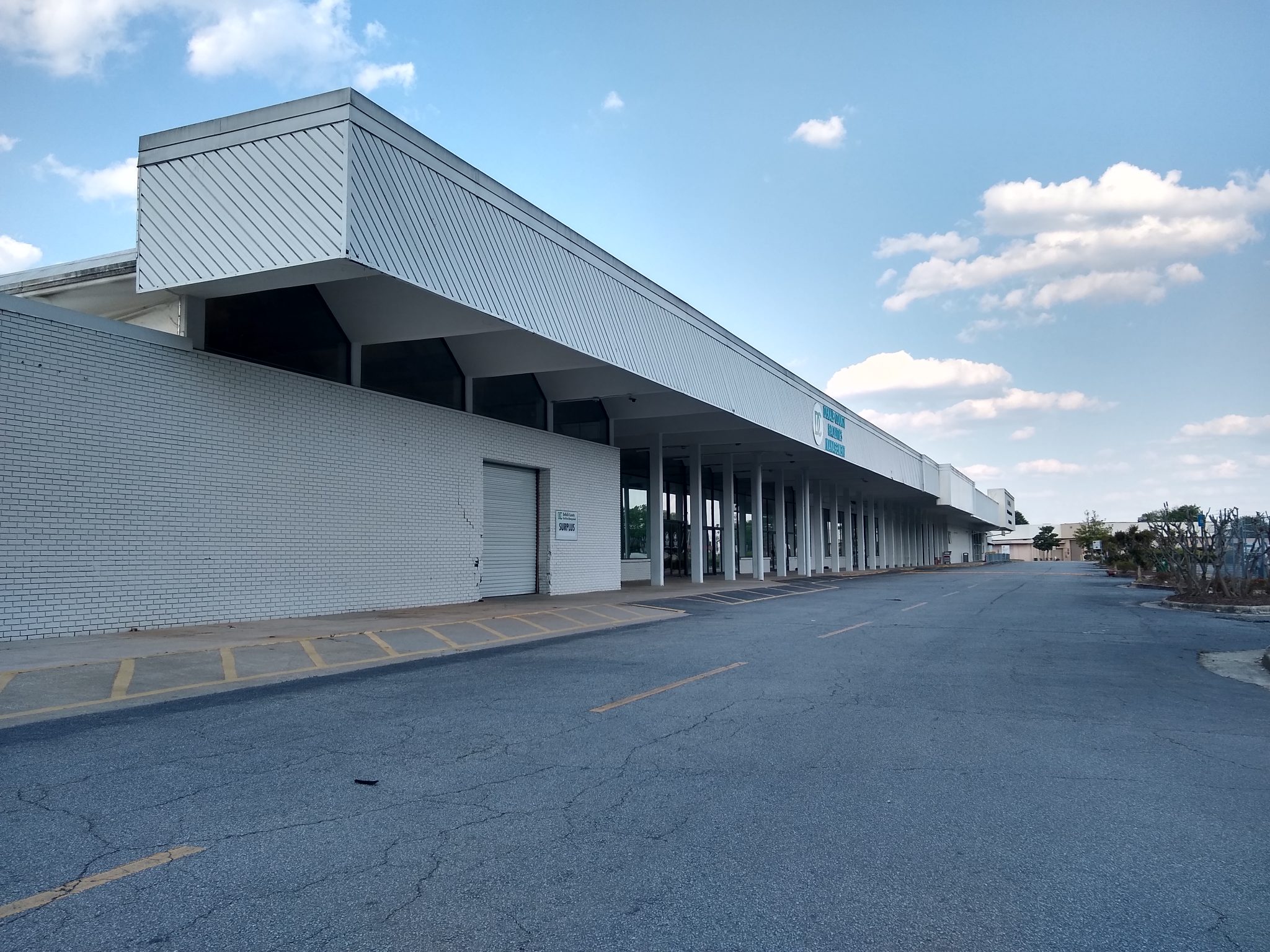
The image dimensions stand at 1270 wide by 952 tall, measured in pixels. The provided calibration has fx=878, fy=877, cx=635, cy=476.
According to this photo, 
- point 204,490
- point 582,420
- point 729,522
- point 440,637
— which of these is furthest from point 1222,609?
point 204,490

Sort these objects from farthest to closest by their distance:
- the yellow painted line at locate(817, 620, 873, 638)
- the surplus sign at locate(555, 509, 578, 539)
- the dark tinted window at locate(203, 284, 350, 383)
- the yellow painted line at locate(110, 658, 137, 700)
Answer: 1. the surplus sign at locate(555, 509, 578, 539)
2. the yellow painted line at locate(817, 620, 873, 638)
3. the dark tinted window at locate(203, 284, 350, 383)
4. the yellow painted line at locate(110, 658, 137, 700)

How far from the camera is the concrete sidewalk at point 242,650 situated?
9188 mm

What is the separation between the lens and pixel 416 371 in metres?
19.6

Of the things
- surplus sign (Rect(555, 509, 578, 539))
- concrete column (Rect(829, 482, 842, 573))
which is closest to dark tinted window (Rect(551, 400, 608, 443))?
surplus sign (Rect(555, 509, 578, 539))

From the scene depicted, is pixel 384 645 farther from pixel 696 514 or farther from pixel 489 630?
pixel 696 514

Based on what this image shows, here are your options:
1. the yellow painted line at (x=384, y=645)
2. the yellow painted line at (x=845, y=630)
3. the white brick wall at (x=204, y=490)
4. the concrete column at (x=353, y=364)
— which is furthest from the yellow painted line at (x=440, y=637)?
the yellow painted line at (x=845, y=630)

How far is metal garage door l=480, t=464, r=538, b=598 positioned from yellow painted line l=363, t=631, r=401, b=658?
712 cm

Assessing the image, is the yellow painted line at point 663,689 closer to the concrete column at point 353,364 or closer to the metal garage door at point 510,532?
the concrete column at point 353,364

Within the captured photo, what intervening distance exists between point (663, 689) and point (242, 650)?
617 cm

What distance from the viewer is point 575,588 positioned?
25250 mm

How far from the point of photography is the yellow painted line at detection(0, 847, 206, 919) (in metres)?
3.93

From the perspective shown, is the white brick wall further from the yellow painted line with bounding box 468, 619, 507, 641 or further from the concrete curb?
the concrete curb

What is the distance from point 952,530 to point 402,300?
108093mm

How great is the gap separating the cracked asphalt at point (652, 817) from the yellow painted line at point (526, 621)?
19.2 feet
